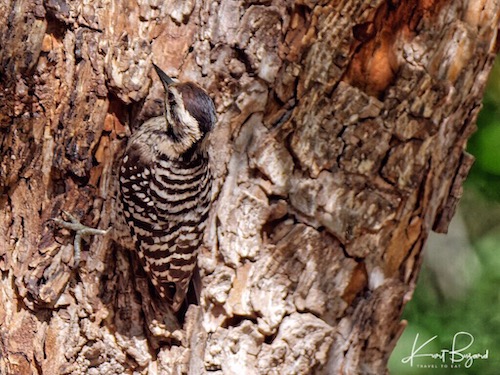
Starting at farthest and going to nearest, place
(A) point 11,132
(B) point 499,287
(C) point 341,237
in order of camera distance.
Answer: (B) point 499,287
(A) point 11,132
(C) point 341,237

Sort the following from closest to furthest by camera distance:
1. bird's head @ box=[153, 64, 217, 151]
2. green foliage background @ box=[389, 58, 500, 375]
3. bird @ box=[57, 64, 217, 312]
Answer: bird's head @ box=[153, 64, 217, 151], bird @ box=[57, 64, 217, 312], green foliage background @ box=[389, 58, 500, 375]

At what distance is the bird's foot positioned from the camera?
1974mm

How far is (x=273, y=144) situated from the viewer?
1.92 meters

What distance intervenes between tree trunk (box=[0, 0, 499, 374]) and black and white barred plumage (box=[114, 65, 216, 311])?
0.20 ft

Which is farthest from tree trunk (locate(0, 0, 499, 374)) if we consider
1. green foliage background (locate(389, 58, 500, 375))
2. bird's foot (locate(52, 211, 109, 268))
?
green foliage background (locate(389, 58, 500, 375))

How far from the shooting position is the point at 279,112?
1940 mm

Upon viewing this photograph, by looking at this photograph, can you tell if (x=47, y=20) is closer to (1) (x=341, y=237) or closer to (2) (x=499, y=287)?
(1) (x=341, y=237)

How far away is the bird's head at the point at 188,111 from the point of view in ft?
5.90

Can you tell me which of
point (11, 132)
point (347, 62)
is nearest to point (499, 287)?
point (347, 62)

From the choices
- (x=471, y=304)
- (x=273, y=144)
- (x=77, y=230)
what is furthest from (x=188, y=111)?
(x=471, y=304)

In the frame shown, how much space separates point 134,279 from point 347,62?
966mm
